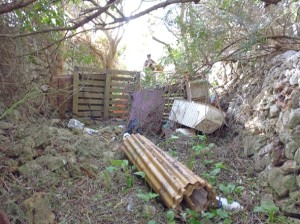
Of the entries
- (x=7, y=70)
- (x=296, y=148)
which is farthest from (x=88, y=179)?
(x=296, y=148)

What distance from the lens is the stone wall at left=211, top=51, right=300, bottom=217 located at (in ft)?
7.55

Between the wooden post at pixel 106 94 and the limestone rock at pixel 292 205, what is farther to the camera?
the wooden post at pixel 106 94

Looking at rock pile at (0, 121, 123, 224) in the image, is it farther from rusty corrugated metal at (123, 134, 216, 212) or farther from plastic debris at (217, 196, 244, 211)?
plastic debris at (217, 196, 244, 211)

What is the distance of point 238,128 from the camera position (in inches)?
143

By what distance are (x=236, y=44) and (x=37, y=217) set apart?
11.0ft

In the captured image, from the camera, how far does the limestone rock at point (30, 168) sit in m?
2.31

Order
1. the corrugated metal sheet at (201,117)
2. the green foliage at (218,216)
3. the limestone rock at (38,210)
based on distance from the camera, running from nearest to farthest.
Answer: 1. the limestone rock at (38,210)
2. the green foliage at (218,216)
3. the corrugated metal sheet at (201,117)

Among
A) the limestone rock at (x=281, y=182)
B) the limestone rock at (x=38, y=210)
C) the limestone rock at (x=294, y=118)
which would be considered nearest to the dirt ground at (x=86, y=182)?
the limestone rock at (x=38, y=210)

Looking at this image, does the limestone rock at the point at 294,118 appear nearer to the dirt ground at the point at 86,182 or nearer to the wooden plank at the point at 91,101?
the dirt ground at the point at 86,182

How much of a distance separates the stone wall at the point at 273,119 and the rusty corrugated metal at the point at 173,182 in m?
0.70

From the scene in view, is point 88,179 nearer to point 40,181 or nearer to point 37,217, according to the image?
point 40,181

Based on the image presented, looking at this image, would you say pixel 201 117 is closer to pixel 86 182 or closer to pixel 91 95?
pixel 86 182

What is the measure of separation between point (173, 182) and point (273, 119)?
1.55 m

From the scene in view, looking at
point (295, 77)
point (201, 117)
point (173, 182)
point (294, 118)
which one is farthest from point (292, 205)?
point (201, 117)
